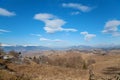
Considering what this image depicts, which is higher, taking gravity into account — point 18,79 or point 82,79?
point 18,79

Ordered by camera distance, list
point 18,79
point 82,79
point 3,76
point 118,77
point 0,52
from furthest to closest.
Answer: point 0,52
point 82,79
point 3,76
point 18,79
point 118,77

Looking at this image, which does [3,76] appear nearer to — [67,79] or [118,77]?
[118,77]

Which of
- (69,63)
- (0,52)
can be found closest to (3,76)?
(0,52)

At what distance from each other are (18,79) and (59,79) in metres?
15.2

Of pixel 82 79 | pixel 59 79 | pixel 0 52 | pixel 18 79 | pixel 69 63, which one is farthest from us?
pixel 69 63

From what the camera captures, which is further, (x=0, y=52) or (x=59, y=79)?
(x=0, y=52)

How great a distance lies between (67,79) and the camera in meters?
29.2

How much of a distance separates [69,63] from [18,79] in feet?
427

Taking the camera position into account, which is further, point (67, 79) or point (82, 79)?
point (82, 79)

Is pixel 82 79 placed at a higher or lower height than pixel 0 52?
lower

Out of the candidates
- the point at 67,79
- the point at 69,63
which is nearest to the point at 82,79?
the point at 67,79

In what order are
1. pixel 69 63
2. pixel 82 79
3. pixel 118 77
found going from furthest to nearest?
pixel 69 63, pixel 82 79, pixel 118 77

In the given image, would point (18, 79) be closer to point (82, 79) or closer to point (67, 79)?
point (67, 79)

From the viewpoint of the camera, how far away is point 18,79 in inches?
569
